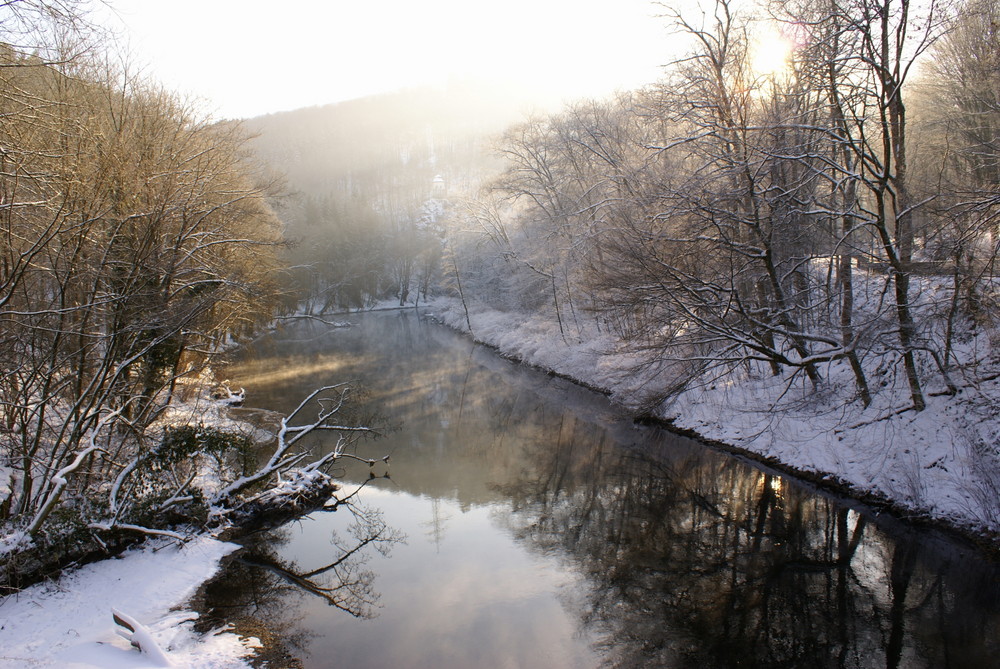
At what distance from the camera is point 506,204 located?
2925 centimetres

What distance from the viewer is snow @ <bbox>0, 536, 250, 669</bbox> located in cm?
562

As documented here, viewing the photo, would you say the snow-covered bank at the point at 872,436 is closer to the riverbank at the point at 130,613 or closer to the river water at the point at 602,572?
the river water at the point at 602,572

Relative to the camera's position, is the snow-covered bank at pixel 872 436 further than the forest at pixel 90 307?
Yes

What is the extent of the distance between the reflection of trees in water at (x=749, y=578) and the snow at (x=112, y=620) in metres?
4.30

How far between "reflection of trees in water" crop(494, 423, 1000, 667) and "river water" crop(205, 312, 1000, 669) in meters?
0.03

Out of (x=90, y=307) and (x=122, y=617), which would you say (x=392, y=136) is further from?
(x=122, y=617)

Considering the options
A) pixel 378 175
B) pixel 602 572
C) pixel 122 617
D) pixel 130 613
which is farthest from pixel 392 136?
pixel 122 617

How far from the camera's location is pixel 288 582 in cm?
800

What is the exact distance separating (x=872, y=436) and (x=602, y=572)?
5674 millimetres

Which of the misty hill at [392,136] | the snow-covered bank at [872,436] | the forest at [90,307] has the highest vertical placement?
the misty hill at [392,136]

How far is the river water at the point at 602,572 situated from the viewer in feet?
20.7

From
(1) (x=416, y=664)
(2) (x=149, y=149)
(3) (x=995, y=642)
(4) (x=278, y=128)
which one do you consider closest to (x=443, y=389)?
(2) (x=149, y=149)

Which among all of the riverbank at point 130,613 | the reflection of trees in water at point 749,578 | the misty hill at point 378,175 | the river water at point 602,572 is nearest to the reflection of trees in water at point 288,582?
the river water at point 602,572

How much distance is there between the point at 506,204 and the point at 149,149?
2124 centimetres
